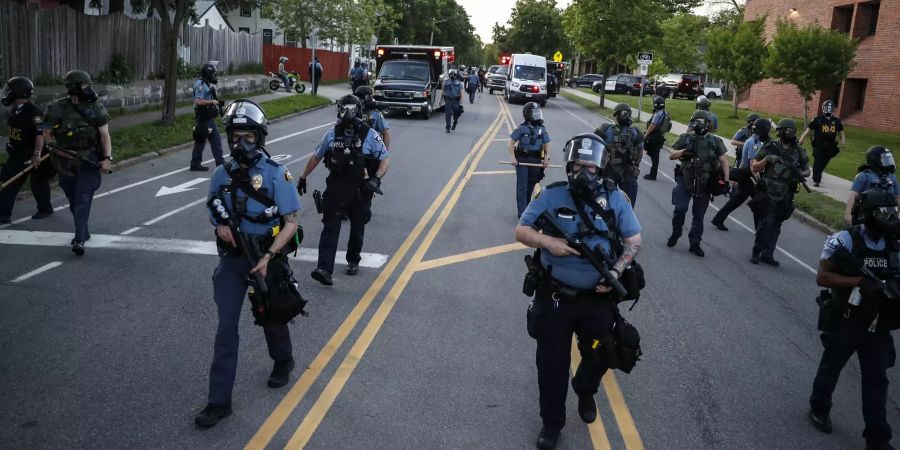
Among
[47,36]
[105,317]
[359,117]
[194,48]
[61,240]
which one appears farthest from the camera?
[194,48]

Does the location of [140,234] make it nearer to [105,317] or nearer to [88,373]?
[105,317]

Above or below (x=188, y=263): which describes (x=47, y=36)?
above

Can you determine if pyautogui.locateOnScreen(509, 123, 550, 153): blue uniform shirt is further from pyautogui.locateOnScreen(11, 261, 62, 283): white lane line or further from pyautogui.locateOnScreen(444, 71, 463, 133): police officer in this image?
pyautogui.locateOnScreen(444, 71, 463, 133): police officer

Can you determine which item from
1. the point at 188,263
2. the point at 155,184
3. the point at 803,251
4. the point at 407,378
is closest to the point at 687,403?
the point at 407,378

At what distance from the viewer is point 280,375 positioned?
5551 mm

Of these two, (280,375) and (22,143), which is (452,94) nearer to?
(22,143)

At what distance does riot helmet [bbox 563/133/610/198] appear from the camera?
4.68 metres

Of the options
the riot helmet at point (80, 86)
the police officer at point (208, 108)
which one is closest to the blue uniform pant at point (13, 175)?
the riot helmet at point (80, 86)

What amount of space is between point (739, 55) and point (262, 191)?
34421mm

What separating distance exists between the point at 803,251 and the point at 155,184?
1079 cm

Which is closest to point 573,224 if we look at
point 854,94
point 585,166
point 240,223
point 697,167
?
point 585,166

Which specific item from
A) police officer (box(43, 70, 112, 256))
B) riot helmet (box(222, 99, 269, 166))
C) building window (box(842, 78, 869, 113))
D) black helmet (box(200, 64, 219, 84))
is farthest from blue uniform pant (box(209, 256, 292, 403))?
building window (box(842, 78, 869, 113))

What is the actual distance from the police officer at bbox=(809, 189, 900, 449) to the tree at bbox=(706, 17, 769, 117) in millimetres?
31318

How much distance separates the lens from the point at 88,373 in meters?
5.58
